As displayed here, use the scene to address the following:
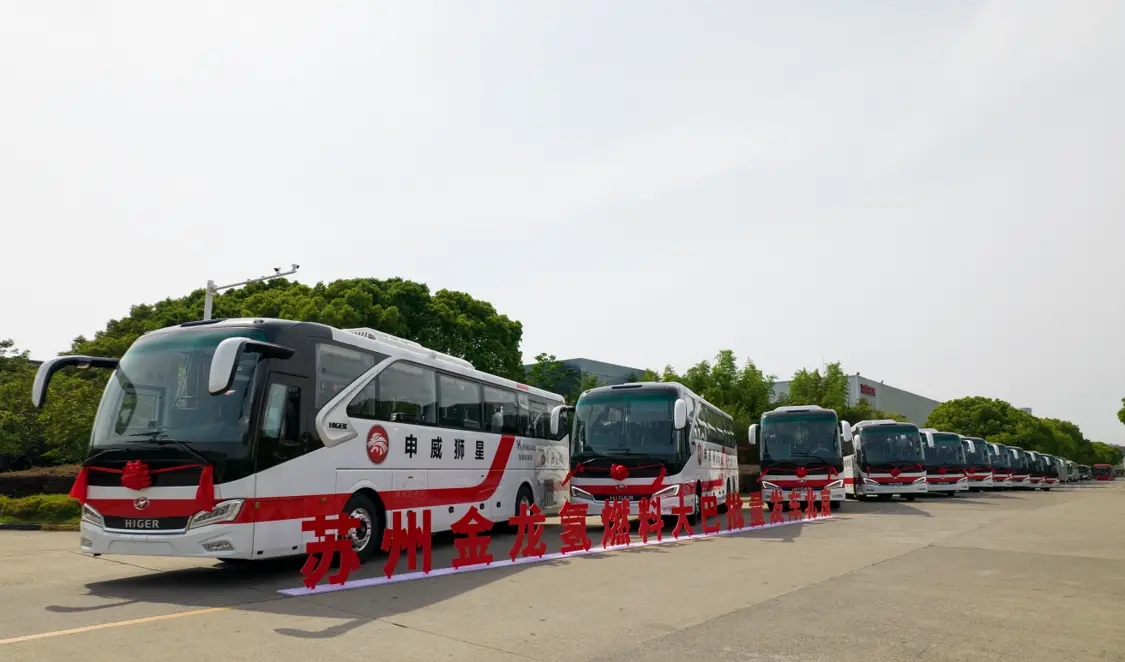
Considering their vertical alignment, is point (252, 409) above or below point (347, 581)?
above

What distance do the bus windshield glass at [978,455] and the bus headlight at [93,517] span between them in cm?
3847

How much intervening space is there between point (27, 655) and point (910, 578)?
349 inches

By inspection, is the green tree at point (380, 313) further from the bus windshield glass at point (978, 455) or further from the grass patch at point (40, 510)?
the bus windshield glass at point (978, 455)

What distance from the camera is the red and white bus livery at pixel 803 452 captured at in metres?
22.2

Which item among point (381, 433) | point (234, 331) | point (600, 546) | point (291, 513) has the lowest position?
point (600, 546)

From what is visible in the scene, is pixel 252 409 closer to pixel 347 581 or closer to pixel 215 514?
pixel 215 514

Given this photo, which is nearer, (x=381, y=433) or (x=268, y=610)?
(x=268, y=610)

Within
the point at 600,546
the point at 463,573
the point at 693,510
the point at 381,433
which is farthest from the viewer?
the point at 693,510

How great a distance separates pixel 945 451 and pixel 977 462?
663 cm

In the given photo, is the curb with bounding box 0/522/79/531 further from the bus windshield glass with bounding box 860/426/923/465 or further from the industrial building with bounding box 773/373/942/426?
the industrial building with bounding box 773/373/942/426

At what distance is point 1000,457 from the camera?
153 ft

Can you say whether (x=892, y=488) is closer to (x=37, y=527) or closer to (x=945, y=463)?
(x=945, y=463)

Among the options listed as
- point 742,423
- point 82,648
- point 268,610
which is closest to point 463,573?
point 268,610

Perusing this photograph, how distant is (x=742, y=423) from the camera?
40.3 metres
